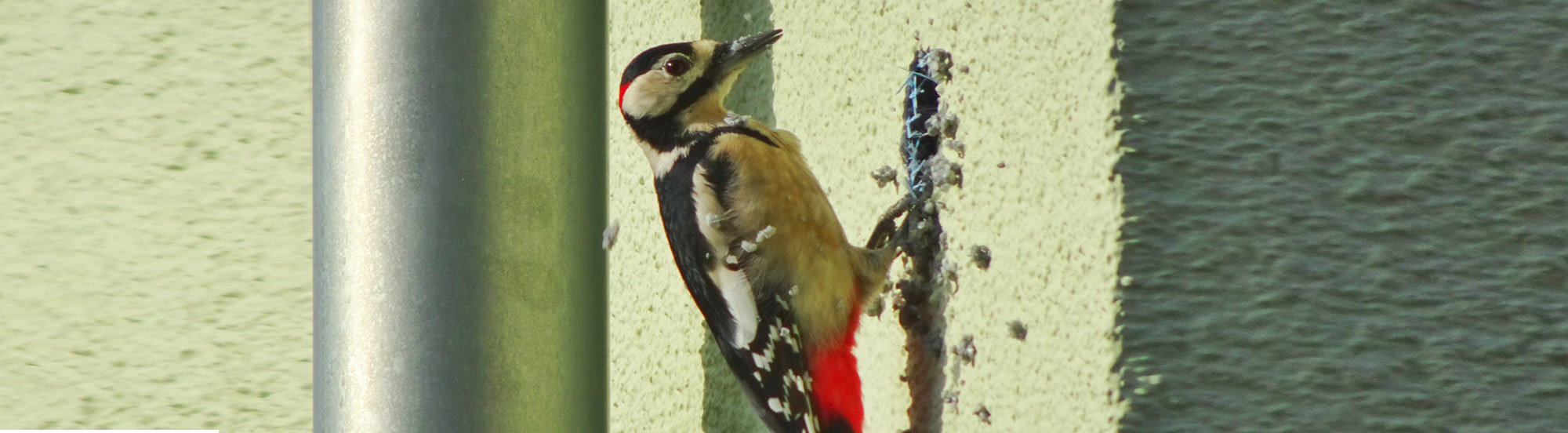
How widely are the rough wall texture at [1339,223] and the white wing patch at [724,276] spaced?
901 mm

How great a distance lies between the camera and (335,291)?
1.81 metres

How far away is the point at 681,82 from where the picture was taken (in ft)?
7.56

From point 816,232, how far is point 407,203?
0.63 metres

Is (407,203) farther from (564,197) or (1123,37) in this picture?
(1123,37)

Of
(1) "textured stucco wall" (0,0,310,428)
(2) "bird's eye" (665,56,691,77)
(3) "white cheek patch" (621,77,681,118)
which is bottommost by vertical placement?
(1) "textured stucco wall" (0,0,310,428)

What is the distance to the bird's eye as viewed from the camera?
2248mm

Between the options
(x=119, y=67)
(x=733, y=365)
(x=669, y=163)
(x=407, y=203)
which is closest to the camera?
(x=407, y=203)

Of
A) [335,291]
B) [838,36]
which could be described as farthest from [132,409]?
[838,36]

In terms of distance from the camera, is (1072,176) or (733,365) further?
(733,365)

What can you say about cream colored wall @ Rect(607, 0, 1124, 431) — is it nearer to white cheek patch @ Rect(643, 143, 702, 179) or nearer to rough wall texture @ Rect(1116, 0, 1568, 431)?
rough wall texture @ Rect(1116, 0, 1568, 431)

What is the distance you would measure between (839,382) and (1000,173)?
574 millimetres

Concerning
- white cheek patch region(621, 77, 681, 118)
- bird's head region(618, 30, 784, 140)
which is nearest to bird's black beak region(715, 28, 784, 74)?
bird's head region(618, 30, 784, 140)

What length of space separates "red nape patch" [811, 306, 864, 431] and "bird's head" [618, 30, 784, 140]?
44cm

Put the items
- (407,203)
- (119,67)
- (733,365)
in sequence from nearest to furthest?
1. (407,203)
2. (733,365)
3. (119,67)
